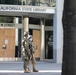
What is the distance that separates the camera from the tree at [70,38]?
485 cm

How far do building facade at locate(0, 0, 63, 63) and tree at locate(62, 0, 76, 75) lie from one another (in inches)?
789

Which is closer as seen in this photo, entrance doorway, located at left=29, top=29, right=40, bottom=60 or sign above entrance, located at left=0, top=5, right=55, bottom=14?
sign above entrance, located at left=0, top=5, right=55, bottom=14

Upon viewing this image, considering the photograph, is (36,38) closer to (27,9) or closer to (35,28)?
(35,28)

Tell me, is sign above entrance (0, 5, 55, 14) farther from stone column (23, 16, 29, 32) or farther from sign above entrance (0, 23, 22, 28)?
sign above entrance (0, 23, 22, 28)

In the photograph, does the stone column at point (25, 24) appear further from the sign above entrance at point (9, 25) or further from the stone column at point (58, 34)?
the stone column at point (58, 34)

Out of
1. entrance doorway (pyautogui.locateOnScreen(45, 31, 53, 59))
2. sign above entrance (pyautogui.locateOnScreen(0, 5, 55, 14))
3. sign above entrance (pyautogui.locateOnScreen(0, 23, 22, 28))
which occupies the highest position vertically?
sign above entrance (pyautogui.locateOnScreen(0, 5, 55, 14))

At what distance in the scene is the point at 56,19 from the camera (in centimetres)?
2548

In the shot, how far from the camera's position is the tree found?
485 centimetres

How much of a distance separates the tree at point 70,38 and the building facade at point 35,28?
20051 mm

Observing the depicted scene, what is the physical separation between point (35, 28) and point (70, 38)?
22.8 m

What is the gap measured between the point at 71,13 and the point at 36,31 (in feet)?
75.1

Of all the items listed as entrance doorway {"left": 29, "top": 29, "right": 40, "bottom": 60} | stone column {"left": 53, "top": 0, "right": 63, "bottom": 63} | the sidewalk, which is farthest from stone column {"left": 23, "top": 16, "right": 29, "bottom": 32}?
the sidewalk

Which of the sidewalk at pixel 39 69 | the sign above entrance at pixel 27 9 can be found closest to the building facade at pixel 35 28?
the sign above entrance at pixel 27 9

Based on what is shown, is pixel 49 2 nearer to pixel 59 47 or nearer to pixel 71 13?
pixel 59 47
